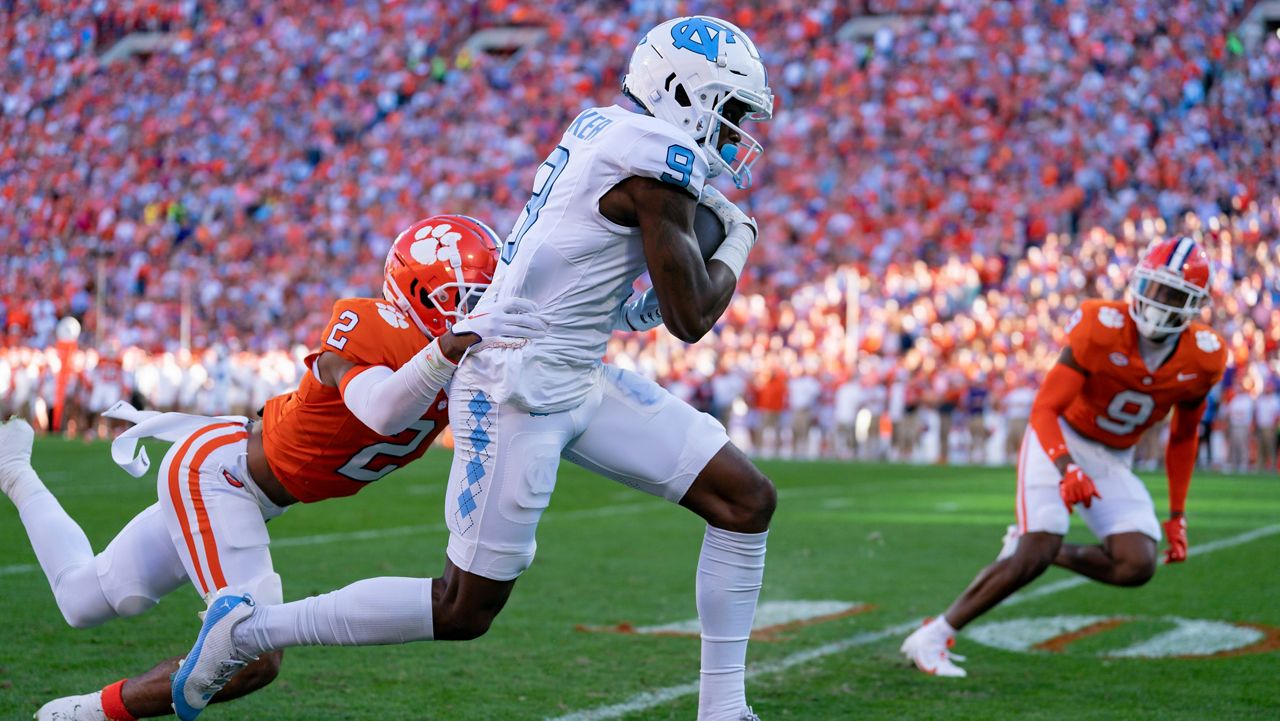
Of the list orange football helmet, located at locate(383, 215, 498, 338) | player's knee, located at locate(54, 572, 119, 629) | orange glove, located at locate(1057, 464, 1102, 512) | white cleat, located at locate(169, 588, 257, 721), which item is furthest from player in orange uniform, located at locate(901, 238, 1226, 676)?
player's knee, located at locate(54, 572, 119, 629)

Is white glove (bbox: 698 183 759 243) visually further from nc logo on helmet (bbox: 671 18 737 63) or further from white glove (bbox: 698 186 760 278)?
nc logo on helmet (bbox: 671 18 737 63)

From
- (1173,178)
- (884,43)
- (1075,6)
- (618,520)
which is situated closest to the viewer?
(618,520)

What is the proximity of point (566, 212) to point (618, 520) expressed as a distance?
298 inches

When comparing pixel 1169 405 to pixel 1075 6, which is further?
pixel 1075 6

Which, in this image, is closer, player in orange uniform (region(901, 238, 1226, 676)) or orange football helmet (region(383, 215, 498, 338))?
orange football helmet (region(383, 215, 498, 338))

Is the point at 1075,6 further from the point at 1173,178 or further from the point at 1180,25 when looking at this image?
the point at 1173,178

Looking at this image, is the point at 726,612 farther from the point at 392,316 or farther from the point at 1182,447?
the point at 1182,447

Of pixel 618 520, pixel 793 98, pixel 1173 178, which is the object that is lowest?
pixel 618 520

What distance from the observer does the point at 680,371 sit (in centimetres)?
2233

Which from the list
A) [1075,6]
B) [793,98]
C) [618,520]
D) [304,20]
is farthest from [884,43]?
[618,520]

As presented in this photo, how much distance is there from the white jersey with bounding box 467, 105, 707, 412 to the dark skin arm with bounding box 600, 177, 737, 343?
0.03 meters

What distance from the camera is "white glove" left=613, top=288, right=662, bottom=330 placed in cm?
378

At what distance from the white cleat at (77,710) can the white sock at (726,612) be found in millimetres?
1599

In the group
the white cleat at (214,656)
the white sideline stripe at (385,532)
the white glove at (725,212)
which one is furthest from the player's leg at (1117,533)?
the white sideline stripe at (385,532)
